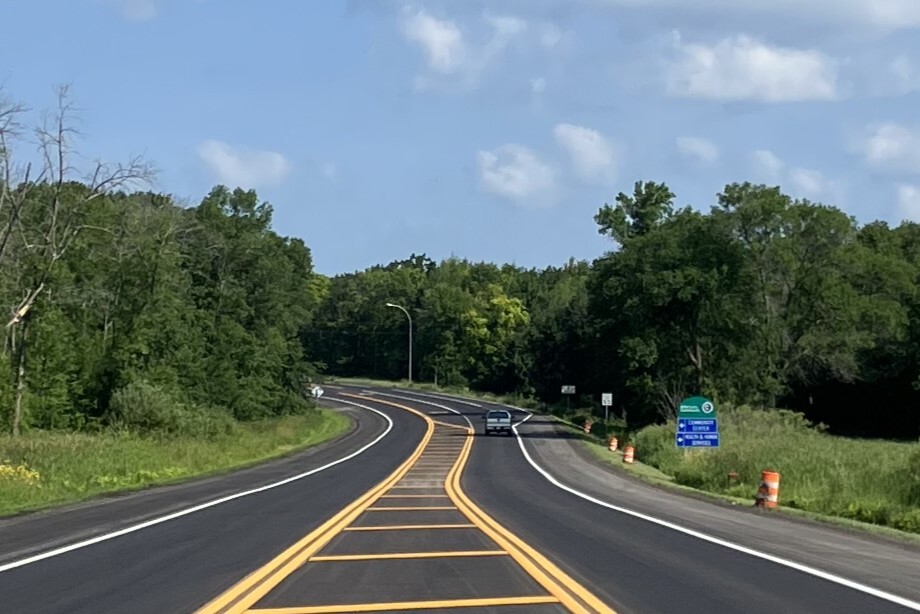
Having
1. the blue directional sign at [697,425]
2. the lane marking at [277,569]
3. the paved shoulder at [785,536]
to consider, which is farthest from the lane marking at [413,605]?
the blue directional sign at [697,425]

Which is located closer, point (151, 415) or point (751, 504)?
point (751, 504)

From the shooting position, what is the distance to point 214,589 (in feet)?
35.8

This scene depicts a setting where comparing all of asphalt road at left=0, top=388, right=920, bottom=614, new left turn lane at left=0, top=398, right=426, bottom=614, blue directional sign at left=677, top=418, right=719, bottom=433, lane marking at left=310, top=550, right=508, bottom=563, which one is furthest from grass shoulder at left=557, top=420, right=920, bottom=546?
new left turn lane at left=0, top=398, right=426, bottom=614

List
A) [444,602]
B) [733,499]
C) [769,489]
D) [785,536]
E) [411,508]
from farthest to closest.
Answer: [733,499] → [769,489] → [411,508] → [785,536] → [444,602]

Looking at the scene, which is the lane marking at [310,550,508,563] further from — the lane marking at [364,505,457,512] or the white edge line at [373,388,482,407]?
the white edge line at [373,388,482,407]

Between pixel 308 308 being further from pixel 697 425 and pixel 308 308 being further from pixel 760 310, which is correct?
pixel 697 425

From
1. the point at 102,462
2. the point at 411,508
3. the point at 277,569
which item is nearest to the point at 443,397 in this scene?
the point at 102,462

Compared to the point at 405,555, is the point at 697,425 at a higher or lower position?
higher

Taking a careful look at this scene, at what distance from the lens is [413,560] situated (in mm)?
13359

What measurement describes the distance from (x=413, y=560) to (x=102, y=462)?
21.6 meters

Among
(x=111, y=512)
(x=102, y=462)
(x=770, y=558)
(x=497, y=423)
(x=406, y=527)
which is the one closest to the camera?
(x=770, y=558)

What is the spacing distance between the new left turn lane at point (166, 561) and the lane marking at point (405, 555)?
77 cm

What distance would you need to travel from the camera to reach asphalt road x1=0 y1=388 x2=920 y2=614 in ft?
33.6

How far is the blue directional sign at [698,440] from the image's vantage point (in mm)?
34469
